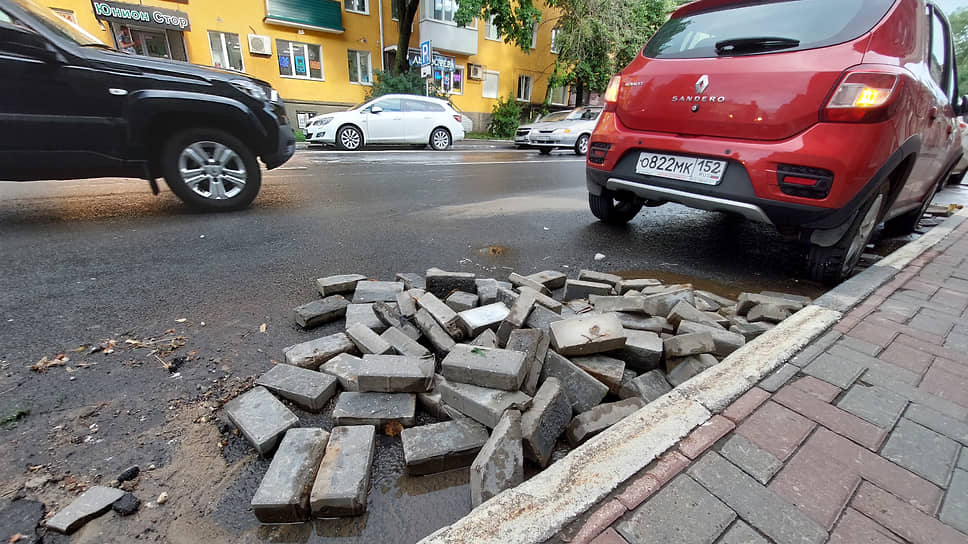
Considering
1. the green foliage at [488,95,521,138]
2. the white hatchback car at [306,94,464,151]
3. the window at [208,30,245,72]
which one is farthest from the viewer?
the green foliage at [488,95,521,138]

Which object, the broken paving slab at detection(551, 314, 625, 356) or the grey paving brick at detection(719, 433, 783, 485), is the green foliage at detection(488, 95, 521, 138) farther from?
the grey paving brick at detection(719, 433, 783, 485)

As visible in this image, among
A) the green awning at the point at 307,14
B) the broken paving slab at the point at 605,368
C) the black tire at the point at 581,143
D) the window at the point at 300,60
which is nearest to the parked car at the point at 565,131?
the black tire at the point at 581,143

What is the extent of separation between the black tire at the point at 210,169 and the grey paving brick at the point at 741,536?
5123 millimetres

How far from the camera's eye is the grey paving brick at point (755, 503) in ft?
3.88

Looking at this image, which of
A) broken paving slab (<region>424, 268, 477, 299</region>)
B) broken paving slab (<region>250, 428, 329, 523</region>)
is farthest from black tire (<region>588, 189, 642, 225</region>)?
broken paving slab (<region>250, 428, 329, 523</region>)

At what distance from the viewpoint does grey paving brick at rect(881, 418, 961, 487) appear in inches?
55.9

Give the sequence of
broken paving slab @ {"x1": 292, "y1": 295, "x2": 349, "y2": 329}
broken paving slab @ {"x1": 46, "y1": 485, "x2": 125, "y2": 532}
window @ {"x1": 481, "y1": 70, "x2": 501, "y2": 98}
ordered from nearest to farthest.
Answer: broken paving slab @ {"x1": 46, "y1": 485, "x2": 125, "y2": 532} < broken paving slab @ {"x1": 292, "y1": 295, "x2": 349, "y2": 329} < window @ {"x1": 481, "y1": 70, "x2": 501, "y2": 98}

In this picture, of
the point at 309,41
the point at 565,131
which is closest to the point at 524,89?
the point at 309,41

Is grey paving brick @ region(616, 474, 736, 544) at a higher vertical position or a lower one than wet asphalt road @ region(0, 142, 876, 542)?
higher

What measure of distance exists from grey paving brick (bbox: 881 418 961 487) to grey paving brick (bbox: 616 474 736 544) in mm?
725

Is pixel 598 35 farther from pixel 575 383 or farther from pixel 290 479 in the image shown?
pixel 290 479

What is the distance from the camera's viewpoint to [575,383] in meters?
1.87

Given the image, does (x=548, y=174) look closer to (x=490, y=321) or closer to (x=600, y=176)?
(x=600, y=176)

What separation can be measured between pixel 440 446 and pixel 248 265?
97.6 inches
